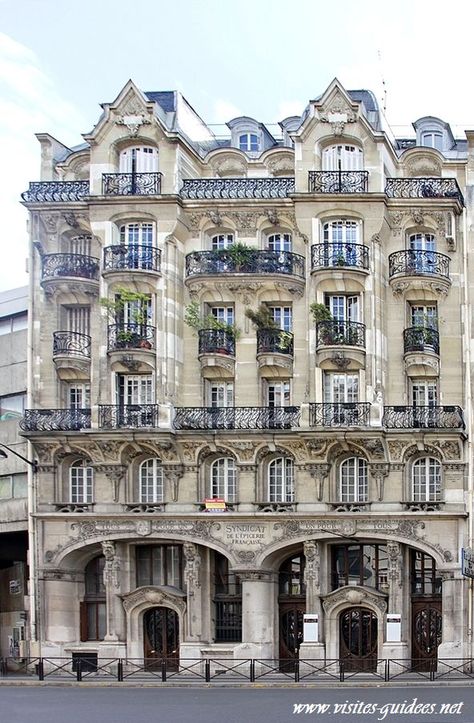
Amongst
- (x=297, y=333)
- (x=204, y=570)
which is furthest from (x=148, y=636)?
(x=297, y=333)

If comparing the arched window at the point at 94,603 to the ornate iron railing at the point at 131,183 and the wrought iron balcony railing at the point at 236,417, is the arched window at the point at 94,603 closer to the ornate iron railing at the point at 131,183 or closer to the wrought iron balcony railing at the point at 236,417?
the wrought iron balcony railing at the point at 236,417

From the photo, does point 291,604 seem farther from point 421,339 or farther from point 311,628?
point 421,339

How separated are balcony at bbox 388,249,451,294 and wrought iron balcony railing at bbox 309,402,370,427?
5.37 metres

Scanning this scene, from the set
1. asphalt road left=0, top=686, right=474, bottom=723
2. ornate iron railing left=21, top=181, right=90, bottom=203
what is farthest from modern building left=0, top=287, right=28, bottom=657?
asphalt road left=0, top=686, right=474, bottom=723

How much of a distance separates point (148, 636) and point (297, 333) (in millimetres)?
13640

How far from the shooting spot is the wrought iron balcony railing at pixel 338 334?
56375 millimetres

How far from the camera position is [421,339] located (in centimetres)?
5712

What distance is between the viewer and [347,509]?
56250 millimetres

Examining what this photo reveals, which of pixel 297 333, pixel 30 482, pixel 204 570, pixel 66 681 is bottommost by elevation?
pixel 66 681

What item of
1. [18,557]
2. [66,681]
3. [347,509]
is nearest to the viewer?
[66,681]

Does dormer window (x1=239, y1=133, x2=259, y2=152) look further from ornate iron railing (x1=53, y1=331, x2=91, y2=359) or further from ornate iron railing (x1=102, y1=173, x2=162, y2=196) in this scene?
ornate iron railing (x1=53, y1=331, x2=91, y2=359)

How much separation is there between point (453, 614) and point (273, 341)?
12.8 meters

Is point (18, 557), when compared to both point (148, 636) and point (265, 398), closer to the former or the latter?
point (148, 636)

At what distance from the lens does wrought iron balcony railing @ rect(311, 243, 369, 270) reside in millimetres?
56719
